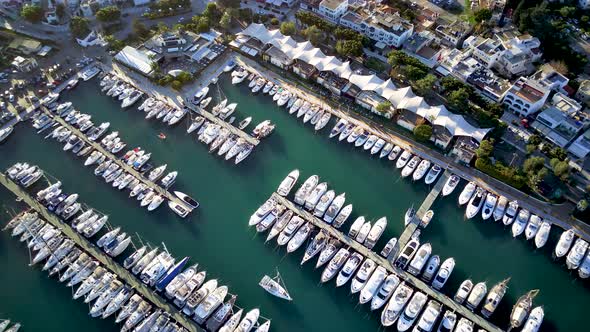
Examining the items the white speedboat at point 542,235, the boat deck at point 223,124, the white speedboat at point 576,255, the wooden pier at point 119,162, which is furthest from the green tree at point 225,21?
the white speedboat at point 576,255

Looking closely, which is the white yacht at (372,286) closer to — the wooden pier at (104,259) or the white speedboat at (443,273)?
the white speedboat at (443,273)

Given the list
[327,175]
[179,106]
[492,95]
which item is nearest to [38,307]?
[179,106]

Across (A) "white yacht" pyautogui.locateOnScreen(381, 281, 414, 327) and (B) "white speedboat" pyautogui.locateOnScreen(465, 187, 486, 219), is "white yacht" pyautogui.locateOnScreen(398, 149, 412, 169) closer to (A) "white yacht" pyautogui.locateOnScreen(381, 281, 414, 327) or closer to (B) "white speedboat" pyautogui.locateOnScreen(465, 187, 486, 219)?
(B) "white speedboat" pyautogui.locateOnScreen(465, 187, 486, 219)

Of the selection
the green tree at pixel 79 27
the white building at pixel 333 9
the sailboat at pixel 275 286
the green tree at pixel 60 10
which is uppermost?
the white building at pixel 333 9

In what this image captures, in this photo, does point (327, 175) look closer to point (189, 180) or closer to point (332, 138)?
point (332, 138)

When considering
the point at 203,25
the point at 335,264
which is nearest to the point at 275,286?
the point at 335,264

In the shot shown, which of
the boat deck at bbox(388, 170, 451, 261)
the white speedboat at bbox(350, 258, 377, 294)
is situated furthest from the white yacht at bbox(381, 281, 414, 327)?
the boat deck at bbox(388, 170, 451, 261)

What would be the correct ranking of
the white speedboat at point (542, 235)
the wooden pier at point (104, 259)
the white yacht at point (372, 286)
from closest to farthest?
the wooden pier at point (104, 259)
the white yacht at point (372, 286)
the white speedboat at point (542, 235)
